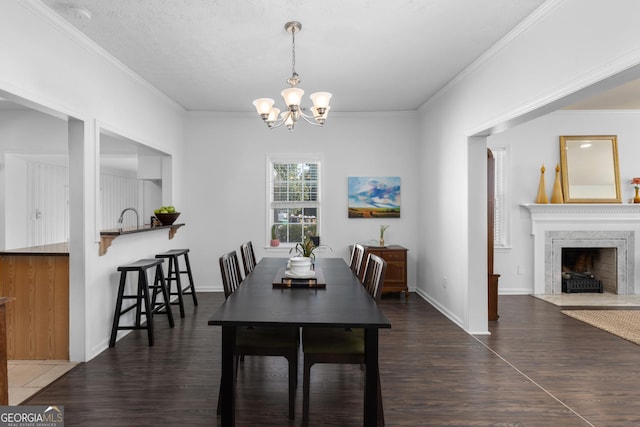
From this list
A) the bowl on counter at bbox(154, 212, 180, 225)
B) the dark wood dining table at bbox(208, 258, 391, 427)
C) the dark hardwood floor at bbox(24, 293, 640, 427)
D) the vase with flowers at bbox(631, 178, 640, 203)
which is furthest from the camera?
the vase with flowers at bbox(631, 178, 640, 203)

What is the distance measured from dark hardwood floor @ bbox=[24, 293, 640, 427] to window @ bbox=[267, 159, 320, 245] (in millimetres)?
2211

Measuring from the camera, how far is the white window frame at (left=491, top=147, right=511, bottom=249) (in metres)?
5.43

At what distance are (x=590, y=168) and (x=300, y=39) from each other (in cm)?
496

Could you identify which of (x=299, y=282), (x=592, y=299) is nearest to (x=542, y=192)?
(x=592, y=299)

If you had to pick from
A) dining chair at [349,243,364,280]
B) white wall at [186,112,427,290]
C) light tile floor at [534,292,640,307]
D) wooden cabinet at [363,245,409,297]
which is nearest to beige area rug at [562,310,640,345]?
light tile floor at [534,292,640,307]

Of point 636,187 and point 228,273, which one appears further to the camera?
point 636,187

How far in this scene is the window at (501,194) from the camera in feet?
17.8

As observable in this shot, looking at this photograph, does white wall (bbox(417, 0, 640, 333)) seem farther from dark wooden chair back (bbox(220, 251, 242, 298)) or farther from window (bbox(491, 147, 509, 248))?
dark wooden chair back (bbox(220, 251, 242, 298))

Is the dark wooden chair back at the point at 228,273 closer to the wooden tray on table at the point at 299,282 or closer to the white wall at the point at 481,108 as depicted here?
the wooden tray on table at the point at 299,282

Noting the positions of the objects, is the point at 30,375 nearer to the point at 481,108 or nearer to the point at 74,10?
the point at 74,10

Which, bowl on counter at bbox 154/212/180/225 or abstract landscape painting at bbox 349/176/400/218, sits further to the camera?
abstract landscape painting at bbox 349/176/400/218

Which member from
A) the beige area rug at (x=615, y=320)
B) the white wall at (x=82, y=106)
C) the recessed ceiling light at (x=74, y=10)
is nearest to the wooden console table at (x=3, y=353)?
the white wall at (x=82, y=106)

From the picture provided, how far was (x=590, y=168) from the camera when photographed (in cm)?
538

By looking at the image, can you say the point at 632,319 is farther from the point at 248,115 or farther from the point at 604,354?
the point at 248,115
